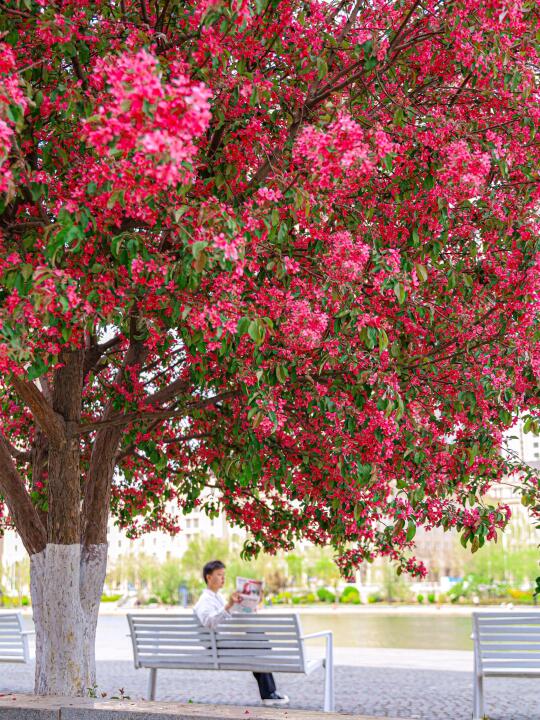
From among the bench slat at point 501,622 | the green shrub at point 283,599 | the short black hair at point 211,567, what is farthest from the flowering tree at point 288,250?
the green shrub at point 283,599

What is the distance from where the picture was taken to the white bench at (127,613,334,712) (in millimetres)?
8242

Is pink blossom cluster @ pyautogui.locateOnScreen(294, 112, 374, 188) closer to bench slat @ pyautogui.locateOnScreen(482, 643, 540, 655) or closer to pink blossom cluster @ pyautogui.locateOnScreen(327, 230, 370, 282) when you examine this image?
pink blossom cluster @ pyautogui.locateOnScreen(327, 230, 370, 282)

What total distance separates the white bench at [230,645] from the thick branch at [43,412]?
244 cm

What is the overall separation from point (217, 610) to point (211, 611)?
0.08 meters

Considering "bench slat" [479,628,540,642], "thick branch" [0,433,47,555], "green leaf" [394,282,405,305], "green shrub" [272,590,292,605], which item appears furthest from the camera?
"green shrub" [272,590,292,605]

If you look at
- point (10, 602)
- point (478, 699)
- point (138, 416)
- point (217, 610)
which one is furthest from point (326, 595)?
point (138, 416)

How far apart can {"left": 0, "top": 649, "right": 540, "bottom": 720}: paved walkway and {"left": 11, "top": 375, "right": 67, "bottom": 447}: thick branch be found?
153 inches

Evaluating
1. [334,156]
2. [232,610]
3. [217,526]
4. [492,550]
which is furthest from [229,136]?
[217,526]

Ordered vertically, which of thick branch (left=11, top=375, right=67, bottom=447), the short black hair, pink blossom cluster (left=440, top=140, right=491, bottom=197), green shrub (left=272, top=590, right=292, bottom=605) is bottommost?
green shrub (left=272, top=590, right=292, bottom=605)

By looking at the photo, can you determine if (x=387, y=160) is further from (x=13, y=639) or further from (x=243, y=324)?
(x=13, y=639)

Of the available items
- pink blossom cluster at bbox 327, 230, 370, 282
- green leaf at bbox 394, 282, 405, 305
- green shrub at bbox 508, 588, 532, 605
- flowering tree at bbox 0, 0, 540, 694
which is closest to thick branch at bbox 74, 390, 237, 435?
flowering tree at bbox 0, 0, 540, 694

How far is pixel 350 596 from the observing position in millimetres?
53875

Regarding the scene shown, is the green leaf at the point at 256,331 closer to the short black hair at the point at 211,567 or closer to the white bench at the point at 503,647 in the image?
the white bench at the point at 503,647

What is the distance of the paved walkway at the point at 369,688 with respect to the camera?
30.0ft
